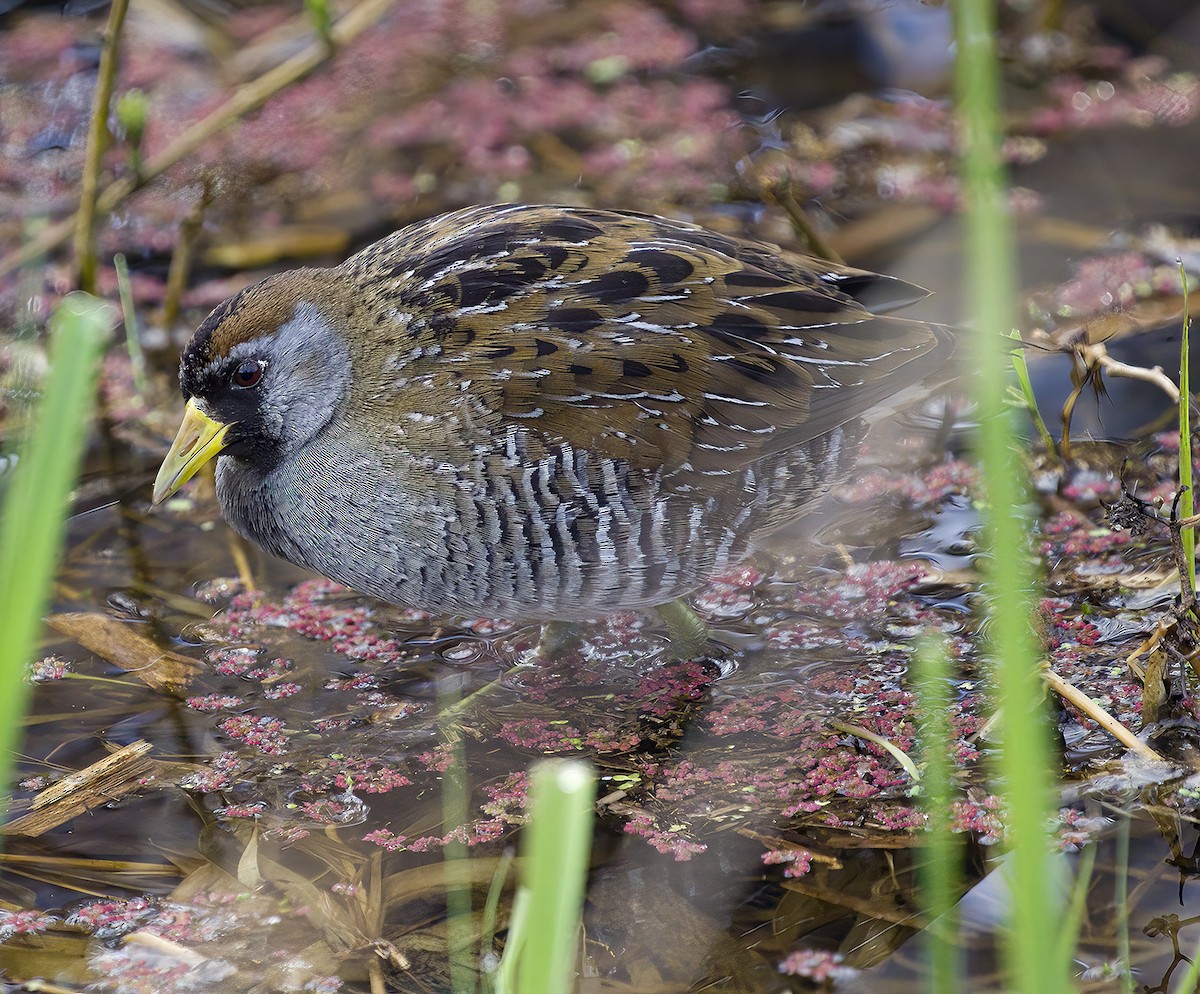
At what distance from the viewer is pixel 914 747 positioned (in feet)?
11.1

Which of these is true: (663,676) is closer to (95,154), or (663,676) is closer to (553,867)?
(553,867)

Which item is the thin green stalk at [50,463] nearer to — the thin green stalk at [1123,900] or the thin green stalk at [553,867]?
the thin green stalk at [553,867]

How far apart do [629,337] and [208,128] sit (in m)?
2.53

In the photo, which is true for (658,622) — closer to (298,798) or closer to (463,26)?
(298,798)

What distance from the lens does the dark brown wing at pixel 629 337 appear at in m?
3.41

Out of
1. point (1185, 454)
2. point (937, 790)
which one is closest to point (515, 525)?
point (1185, 454)

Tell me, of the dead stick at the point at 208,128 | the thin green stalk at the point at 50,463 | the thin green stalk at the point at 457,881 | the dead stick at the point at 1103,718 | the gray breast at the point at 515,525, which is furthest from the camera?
the dead stick at the point at 208,128

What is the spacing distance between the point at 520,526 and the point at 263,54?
4447 mm

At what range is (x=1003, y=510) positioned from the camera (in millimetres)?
1144

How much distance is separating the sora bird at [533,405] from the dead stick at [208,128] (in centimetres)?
166

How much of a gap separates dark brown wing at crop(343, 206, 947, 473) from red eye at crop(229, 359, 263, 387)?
0.33m

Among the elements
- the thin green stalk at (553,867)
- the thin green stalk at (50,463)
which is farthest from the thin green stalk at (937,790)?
the thin green stalk at (50,463)

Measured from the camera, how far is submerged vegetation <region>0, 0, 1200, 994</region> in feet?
9.10

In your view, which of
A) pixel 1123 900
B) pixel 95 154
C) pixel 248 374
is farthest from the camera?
pixel 95 154
